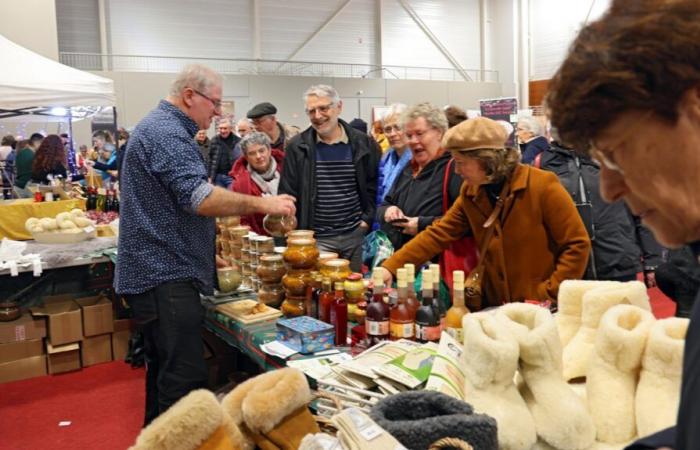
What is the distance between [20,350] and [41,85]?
2.14m

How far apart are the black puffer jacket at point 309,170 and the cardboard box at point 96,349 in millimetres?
1858

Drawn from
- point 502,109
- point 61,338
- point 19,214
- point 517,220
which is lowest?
point 61,338

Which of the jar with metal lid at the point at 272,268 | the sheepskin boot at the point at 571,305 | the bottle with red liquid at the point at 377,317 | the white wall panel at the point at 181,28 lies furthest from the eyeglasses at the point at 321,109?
the white wall panel at the point at 181,28

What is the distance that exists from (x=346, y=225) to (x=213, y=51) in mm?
10798

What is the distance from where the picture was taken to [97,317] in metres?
4.26

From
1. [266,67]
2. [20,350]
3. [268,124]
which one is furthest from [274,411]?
[266,67]

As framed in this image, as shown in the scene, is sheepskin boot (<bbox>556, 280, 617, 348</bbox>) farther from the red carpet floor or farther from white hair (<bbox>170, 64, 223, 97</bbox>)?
the red carpet floor

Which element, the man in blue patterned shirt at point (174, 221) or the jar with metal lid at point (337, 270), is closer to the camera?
the jar with metal lid at point (337, 270)

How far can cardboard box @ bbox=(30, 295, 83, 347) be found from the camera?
162 inches

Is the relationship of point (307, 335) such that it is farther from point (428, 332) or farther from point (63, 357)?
point (63, 357)

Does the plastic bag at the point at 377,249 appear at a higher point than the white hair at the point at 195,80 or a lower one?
lower

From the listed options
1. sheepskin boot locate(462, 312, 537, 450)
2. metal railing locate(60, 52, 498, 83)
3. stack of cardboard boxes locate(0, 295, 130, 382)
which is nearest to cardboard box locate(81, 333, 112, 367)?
stack of cardboard boxes locate(0, 295, 130, 382)

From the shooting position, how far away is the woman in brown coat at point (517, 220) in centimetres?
209

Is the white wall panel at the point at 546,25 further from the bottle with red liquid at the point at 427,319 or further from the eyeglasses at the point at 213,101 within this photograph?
the bottle with red liquid at the point at 427,319
